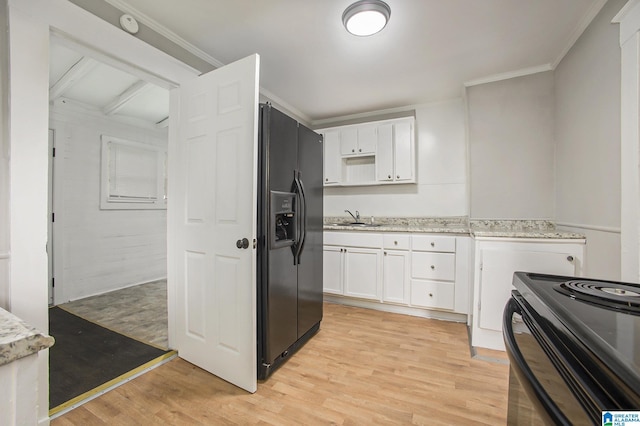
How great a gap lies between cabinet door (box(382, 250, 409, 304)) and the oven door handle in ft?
7.31

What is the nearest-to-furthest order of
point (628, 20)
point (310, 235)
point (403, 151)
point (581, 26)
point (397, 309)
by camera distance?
1. point (628, 20)
2. point (581, 26)
3. point (310, 235)
4. point (397, 309)
5. point (403, 151)

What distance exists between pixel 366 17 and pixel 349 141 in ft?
6.09

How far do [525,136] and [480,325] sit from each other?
1880mm

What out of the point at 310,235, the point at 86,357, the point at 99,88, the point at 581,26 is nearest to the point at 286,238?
the point at 310,235

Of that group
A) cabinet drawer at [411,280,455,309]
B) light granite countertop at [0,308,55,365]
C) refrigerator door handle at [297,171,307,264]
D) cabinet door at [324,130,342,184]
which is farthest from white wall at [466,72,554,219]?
light granite countertop at [0,308,55,365]

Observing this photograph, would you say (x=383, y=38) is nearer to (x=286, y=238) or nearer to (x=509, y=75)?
(x=509, y=75)

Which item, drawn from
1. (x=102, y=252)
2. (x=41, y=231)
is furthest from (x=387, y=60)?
(x=102, y=252)

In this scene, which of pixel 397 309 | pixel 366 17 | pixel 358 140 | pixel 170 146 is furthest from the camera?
pixel 358 140

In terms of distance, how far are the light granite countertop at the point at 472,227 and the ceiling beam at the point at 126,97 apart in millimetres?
2571

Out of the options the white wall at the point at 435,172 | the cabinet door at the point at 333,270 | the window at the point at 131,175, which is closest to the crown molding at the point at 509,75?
the white wall at the point at 435,172

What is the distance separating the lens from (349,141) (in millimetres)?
3586

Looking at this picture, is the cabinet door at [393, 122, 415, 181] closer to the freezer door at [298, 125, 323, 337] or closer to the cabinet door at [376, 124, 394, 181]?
the cabinet door at [376, 124, 394, 181]

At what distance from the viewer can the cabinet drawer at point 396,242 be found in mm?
2820

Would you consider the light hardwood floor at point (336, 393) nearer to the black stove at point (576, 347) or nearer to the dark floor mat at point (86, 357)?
the dark floor mat at point (86, 357)
